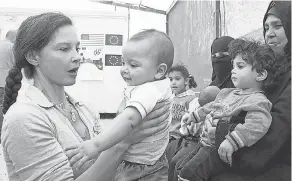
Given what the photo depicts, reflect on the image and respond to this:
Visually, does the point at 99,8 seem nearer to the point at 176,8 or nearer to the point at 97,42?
the point at 97,42

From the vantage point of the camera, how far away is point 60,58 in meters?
1.57

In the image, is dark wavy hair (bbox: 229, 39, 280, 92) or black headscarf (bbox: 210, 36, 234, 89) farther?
black headscarf (bbox: 210, 36, 234, 89)

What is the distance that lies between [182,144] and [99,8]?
5701 millimetres

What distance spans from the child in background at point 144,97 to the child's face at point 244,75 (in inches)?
16.3

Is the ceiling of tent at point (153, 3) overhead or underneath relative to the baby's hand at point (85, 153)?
overhead

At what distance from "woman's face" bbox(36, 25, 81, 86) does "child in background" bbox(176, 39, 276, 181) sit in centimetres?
81

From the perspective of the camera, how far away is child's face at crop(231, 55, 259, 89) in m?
1.87

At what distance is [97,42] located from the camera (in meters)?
7.66

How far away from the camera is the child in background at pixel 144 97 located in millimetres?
1461

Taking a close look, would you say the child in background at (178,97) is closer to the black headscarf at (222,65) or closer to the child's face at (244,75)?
the black headscarf at (222,65)

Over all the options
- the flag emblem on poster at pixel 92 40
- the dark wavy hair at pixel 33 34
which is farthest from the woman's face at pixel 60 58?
the flag emblem on poster at pixel 92 40

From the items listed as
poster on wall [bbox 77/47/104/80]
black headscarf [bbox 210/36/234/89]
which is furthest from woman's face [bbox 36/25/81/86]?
poster on wall [bbox 77/47/104/80]

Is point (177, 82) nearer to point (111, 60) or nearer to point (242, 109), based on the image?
point (242, 109)

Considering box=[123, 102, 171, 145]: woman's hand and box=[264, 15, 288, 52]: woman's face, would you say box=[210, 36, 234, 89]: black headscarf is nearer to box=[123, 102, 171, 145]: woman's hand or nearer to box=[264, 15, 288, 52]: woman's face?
box=[264, 15, 288, 52]: woman's face
